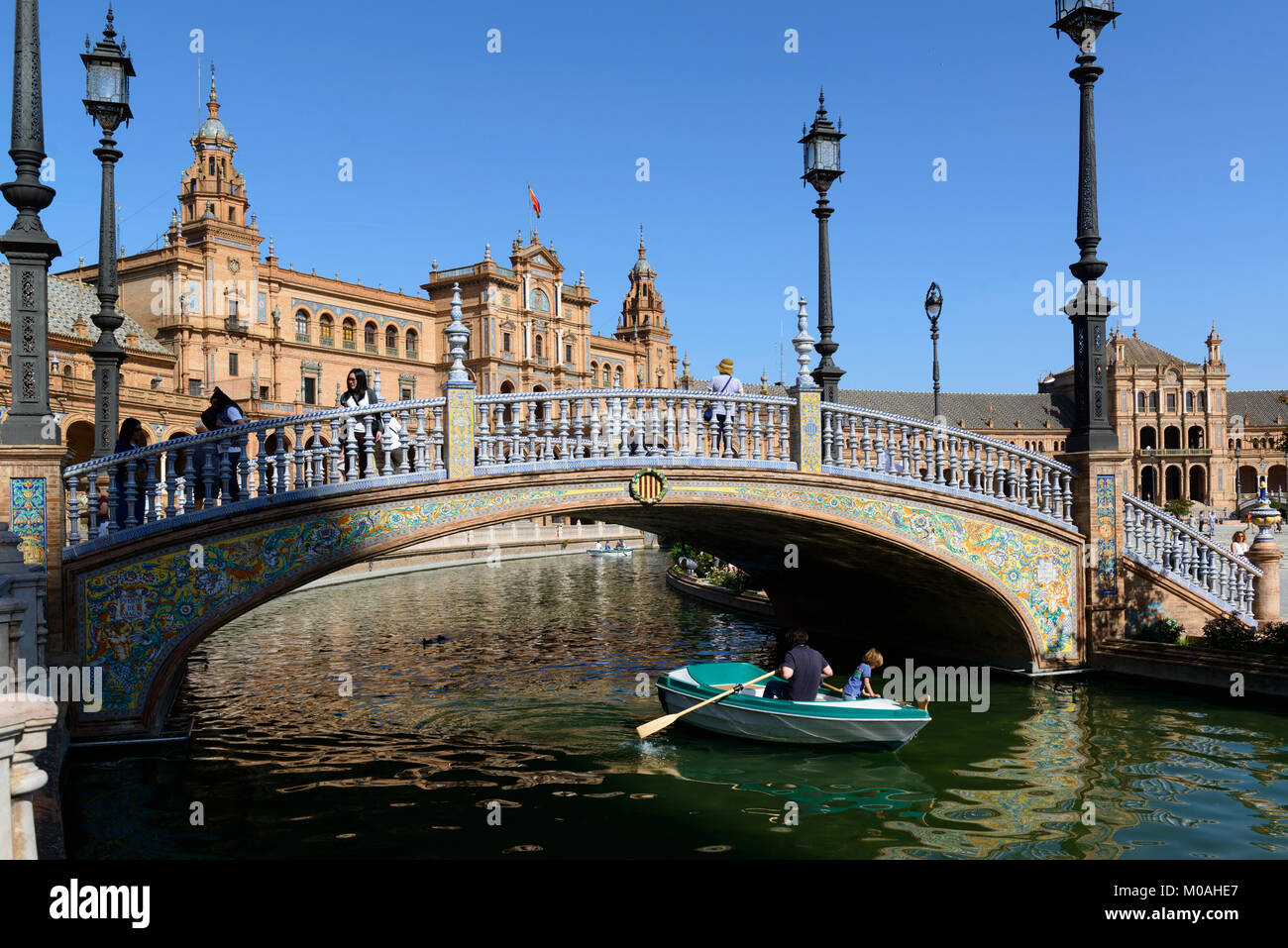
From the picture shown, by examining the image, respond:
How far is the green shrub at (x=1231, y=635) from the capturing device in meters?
13.3

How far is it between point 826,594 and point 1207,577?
21.5 feet

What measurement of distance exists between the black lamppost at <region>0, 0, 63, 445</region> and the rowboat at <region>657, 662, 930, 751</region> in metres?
7.46

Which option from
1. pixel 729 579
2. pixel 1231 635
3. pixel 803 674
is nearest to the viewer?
pixel 803 674

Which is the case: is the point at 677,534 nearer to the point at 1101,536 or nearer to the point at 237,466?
the point at 1101,536

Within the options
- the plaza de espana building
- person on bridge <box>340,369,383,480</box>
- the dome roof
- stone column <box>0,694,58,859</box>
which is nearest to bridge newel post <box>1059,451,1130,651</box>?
person on bridge <box>340,369,383,480</box>

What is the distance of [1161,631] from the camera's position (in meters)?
14.5

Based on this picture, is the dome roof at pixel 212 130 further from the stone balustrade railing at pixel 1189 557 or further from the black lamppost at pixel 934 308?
the stone balustrade railing at pixel 1189 557

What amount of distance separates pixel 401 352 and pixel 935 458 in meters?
64.1

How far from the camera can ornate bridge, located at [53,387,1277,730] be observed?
10547mm

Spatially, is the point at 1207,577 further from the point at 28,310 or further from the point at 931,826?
the point at 28,310

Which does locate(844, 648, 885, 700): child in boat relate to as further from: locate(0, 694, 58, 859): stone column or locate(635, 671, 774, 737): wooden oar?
locate(0, 694, 58, 859): stone column

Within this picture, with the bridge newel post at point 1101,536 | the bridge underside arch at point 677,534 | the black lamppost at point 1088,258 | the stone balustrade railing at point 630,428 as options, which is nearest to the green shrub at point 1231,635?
the bridge newel post at point 1101,536

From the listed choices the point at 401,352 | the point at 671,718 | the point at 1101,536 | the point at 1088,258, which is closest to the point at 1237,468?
the point at 401,352

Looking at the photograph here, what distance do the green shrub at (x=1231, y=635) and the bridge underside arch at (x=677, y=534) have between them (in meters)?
1.68
